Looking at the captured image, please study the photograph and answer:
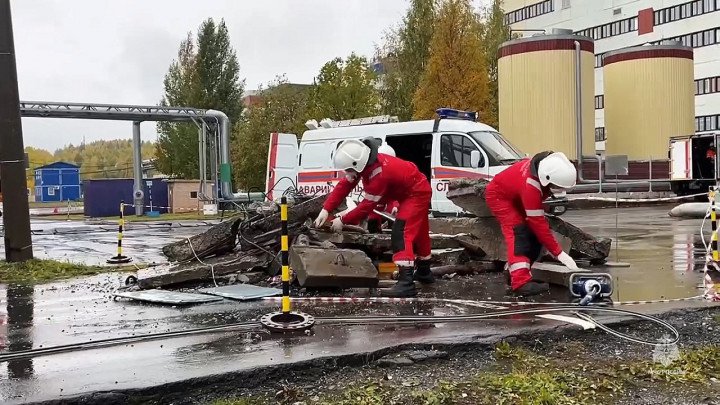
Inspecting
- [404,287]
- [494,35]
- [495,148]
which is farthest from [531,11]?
[404,287]

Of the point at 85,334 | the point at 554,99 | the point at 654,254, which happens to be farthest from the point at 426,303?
the point at 554,99

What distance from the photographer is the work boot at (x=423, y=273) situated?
8.62 meters

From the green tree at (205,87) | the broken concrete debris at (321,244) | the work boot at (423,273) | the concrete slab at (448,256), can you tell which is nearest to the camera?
the work boot at (423,273)

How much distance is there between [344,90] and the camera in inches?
1271

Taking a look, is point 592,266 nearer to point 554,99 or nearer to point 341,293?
point 341,293

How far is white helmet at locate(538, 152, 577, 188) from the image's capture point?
732 centimetres

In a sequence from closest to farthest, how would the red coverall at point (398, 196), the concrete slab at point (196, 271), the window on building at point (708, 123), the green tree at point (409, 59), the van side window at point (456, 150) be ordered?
the red coverall at point (398, 196)
the concrete slab at point (196, 271)
the van side window at point (456, 150)
the green tree at point (409, 59)
the window on building at point (708, 123)

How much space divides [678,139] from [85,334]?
79.7ft

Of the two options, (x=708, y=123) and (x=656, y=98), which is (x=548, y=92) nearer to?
(x=656, y=98)

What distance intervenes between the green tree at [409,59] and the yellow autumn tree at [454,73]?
389cm

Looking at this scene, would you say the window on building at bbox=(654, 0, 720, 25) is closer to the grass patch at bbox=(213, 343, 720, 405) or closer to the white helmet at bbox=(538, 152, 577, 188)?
the white helmet at bbox=(538, 152, 577, 188)

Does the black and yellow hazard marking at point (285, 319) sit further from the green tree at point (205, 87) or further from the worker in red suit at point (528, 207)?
the green tree at point (205, 87)

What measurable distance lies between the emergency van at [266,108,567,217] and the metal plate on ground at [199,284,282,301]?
671 centimetres

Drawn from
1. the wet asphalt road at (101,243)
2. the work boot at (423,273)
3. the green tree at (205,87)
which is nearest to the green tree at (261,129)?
the green tree at (205,87)
